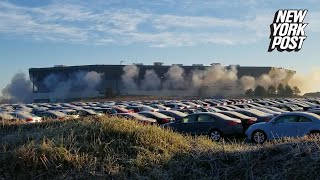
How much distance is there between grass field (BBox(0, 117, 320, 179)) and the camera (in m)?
6.68

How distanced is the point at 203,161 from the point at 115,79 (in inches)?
4345

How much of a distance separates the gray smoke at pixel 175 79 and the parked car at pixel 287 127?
97091 millimetres

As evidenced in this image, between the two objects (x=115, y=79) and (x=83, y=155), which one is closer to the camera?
(x=83, y=155)

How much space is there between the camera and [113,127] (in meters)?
9.02

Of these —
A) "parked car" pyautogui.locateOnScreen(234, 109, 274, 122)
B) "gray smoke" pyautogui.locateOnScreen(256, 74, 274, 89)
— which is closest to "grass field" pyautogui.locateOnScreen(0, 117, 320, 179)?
"parked car" pyautogui.locateOnScreen(234, 109, 274, 122)

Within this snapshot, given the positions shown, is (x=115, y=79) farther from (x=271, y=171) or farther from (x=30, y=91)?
(x=271, y=171)

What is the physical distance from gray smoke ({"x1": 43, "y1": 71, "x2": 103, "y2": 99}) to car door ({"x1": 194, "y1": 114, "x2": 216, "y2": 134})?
93900mm

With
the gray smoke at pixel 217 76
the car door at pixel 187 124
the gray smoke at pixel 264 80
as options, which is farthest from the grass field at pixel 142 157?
the gray smoke at pixel 264 80

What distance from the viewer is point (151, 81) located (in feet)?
383

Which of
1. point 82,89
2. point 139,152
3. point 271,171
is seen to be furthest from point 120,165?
point 82,89

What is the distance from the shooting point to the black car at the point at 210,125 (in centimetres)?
2078

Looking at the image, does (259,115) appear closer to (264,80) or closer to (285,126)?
(285,126)

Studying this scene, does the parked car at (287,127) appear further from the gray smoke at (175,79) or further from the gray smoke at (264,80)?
the gray smoke at (264,80)

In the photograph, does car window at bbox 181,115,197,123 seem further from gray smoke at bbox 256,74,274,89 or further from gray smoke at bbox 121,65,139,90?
gray smoke at bbox 256,74,274,89
